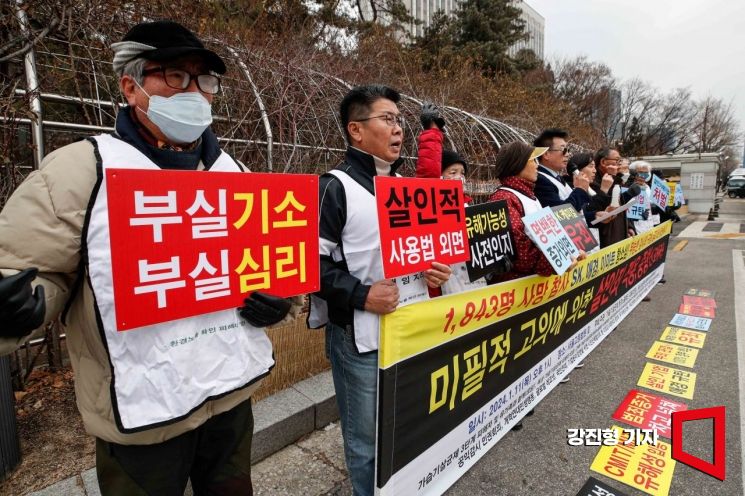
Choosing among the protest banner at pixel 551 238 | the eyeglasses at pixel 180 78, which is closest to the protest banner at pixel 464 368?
the protest banner at pixel 551 238

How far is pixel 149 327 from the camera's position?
1.26 metres

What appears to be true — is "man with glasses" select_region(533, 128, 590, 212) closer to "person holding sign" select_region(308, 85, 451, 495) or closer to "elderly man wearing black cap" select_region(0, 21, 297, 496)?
"person holding sign" select_region(308, 85, 451, 495)

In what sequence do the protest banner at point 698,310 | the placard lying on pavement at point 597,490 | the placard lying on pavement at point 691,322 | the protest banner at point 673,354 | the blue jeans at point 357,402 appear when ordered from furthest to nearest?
the protest banner at point 698,310 < the placard lying on pavement at point 691,322 < the protest banner at point 673,354 < the placard lying on pavement at point 597,490 < the blue jeans at point 357,402

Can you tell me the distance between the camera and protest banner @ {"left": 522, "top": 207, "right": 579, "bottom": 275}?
246 centimetres

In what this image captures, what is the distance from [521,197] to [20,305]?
2.65m

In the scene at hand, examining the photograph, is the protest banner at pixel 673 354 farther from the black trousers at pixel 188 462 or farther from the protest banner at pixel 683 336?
the black trousers at pixel 188 462

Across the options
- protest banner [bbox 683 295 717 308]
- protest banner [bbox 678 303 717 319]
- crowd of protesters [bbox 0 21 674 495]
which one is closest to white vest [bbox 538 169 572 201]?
crowd of protesters [bbox 0 21 674 495]

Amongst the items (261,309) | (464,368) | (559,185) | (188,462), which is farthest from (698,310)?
(188,462)

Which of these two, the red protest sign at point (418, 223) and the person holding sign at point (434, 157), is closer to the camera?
the red protest sign at point (418, 223)

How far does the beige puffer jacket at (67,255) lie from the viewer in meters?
1.12

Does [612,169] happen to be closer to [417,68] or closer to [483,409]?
[483,409]

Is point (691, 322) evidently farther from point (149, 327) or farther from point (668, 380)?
point (149, 327)

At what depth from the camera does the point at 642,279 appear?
17.6 ft

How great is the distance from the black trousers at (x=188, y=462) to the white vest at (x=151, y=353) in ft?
0.60
